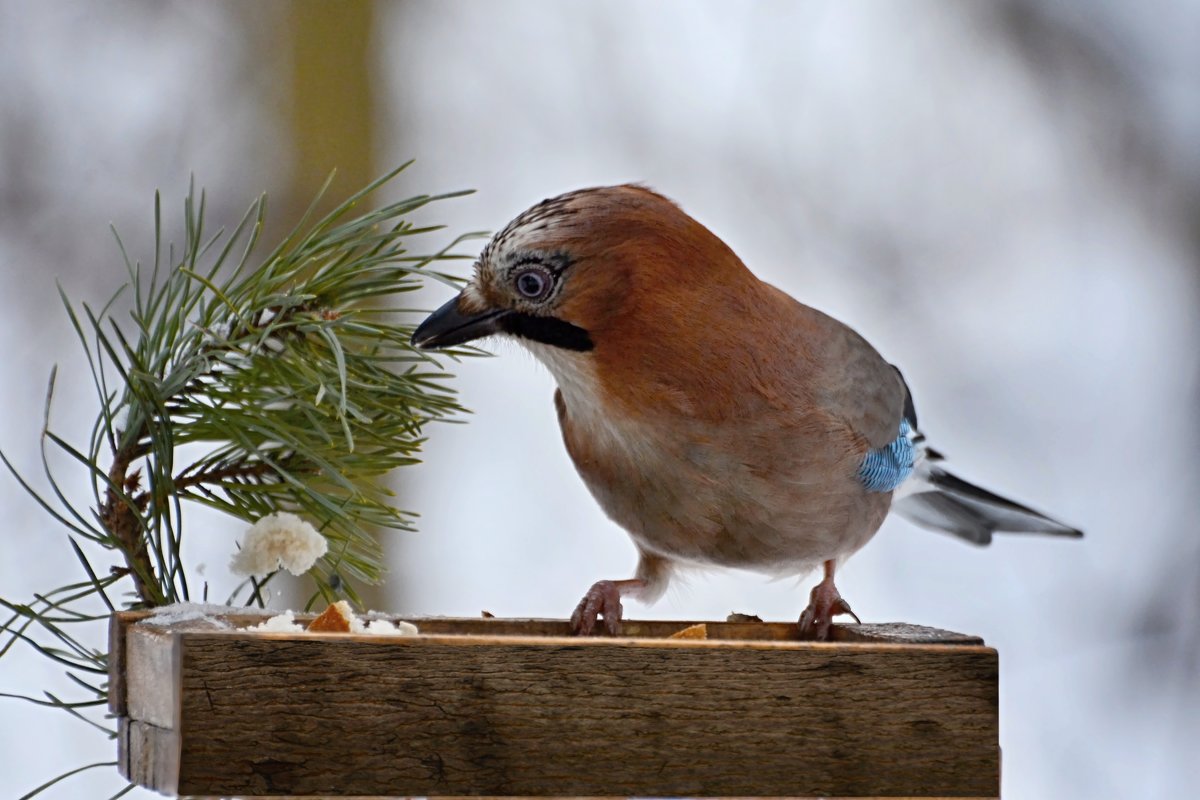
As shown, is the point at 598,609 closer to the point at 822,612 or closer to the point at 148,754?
the point at 822,612

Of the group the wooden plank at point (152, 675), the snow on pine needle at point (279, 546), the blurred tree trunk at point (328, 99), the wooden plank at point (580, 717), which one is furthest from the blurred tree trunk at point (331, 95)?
the wooden plank at point (580, 717)

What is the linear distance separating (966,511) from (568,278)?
0.83m

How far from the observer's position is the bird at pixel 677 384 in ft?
3.87

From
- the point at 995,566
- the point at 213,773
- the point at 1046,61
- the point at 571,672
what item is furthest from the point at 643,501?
the point at 1046,61

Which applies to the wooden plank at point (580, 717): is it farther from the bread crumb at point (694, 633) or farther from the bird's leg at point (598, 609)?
the bird's leg at point (598, 609)

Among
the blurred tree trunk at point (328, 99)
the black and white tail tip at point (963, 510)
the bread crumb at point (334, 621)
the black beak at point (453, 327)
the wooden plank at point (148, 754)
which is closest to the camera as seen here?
the wooden plank at point (148, 754)

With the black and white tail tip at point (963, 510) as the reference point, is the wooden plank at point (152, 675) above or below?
below

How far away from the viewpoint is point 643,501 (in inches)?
50.4

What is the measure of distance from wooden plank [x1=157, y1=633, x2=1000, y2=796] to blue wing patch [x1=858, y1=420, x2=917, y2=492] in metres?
0.44

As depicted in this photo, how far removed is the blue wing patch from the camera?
4.59 feet

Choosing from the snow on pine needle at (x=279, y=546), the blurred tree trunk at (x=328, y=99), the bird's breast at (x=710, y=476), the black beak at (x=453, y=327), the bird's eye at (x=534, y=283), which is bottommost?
the snow on pine needle at (x=279, y=546)

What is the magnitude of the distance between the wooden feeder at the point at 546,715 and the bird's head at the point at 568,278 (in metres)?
0.35

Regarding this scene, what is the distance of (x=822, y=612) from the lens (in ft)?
4.14

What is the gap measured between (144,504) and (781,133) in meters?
1.48
